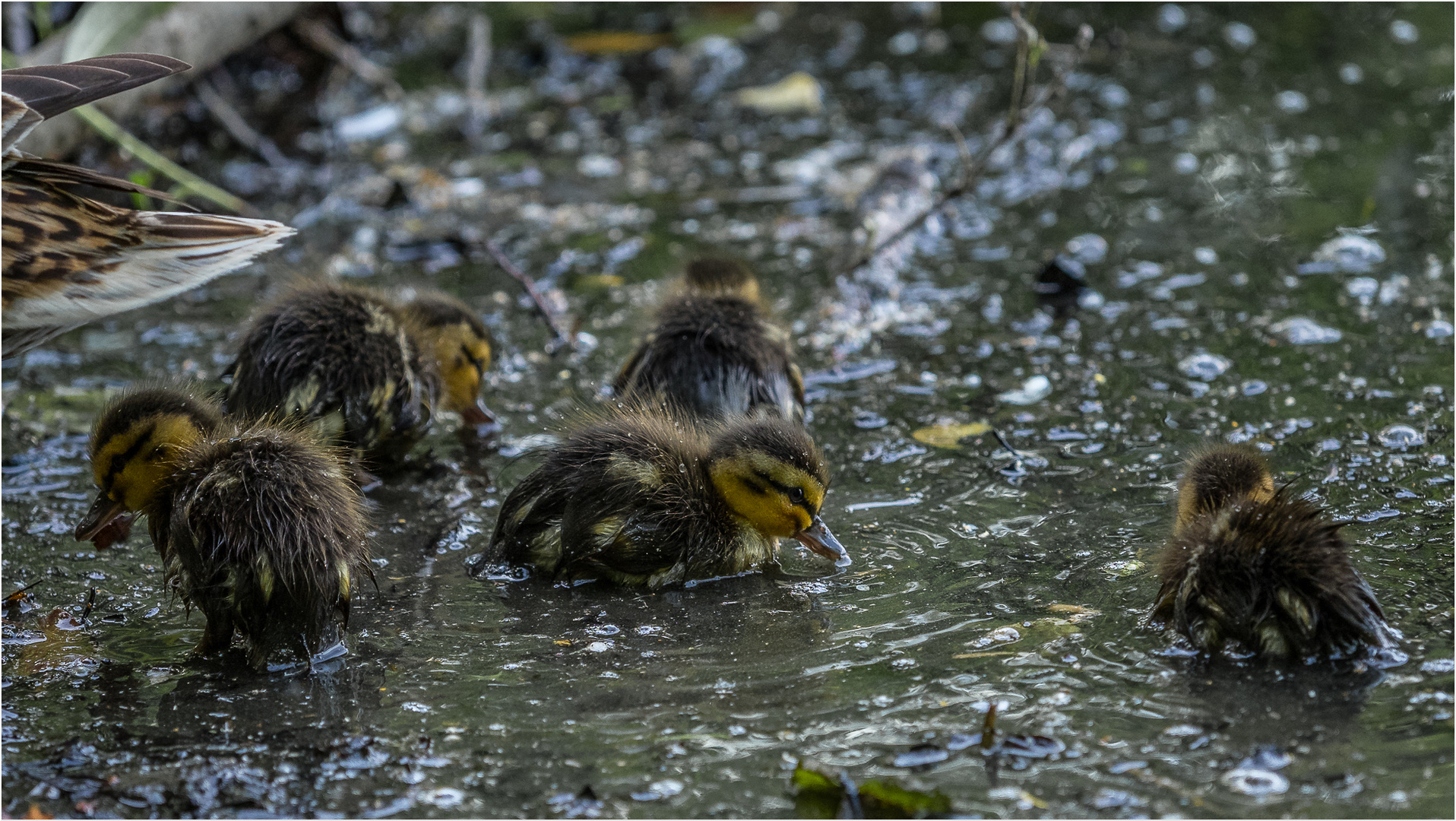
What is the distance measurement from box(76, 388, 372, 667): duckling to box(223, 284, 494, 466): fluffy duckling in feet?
1.80

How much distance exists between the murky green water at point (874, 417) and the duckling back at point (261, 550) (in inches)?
5.5

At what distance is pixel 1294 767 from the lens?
2.55 metres

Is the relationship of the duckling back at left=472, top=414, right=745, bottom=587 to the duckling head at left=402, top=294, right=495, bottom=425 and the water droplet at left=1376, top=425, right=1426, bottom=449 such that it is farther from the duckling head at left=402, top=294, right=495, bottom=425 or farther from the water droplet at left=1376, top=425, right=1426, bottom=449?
the water droplet at left=1376, top=425, right=1426, bottom=449

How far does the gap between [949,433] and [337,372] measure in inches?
76.7

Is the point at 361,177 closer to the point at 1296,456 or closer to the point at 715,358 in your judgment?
the point at 715,358

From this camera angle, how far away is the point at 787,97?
788 centimetres

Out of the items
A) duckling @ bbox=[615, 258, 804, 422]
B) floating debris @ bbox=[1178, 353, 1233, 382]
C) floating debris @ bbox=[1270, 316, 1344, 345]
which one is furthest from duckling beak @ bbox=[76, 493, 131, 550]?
floating debris @ bbox=[1270, 316, 1344, 345]

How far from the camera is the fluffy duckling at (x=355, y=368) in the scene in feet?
13.4

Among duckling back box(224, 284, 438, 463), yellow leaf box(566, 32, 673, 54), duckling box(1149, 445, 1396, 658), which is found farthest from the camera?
yellow leaf box(566, 32, 673, 54)

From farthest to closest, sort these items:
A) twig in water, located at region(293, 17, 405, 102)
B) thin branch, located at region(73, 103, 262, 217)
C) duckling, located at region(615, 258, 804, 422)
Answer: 1. twig in water, located at region(293, 17, 405, 102)
2. thin branch, located at region(73, 103, 262, 217)
3. duckling, located at region(615, 258, 804, 422)

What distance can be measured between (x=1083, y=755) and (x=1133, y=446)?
175 cm

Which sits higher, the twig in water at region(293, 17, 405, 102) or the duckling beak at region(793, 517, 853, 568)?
the twig in water at region(293, 17, 405, 102)

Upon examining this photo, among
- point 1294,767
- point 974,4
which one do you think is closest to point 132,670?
point 1294,767

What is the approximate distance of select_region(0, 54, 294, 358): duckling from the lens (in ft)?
11.4
